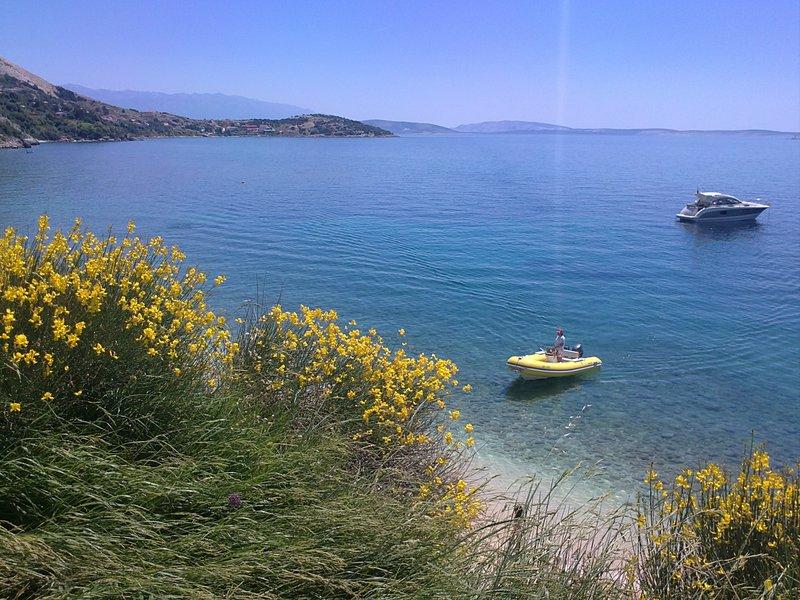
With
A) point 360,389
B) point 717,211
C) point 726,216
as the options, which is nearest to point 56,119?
point 717,211

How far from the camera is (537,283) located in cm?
3012

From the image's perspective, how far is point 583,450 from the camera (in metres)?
14.4

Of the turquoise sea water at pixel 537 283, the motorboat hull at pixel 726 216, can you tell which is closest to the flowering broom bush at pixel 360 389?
the turquoise sea water at pixel 537 283

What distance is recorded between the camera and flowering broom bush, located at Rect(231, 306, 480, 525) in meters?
6.91

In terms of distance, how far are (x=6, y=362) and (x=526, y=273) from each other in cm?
2912

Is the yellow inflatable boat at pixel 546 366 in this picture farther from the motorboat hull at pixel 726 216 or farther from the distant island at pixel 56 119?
the distant island at pixel 56 119

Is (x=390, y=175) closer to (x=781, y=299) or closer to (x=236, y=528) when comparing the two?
(x=781, y=299)

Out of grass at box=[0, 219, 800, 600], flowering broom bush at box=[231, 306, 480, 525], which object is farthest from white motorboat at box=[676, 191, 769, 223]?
grass at box=[0, 219, 800, 600]

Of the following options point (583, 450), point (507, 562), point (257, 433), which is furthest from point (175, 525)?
point (583, 450)

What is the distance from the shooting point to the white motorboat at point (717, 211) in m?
49.5

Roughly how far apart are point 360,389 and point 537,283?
2397 centimetres

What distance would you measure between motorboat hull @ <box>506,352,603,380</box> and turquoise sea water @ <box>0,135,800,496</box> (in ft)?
1.26

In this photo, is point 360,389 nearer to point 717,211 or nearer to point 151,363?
point 151,363

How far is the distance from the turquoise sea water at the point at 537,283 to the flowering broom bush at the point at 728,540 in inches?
284
